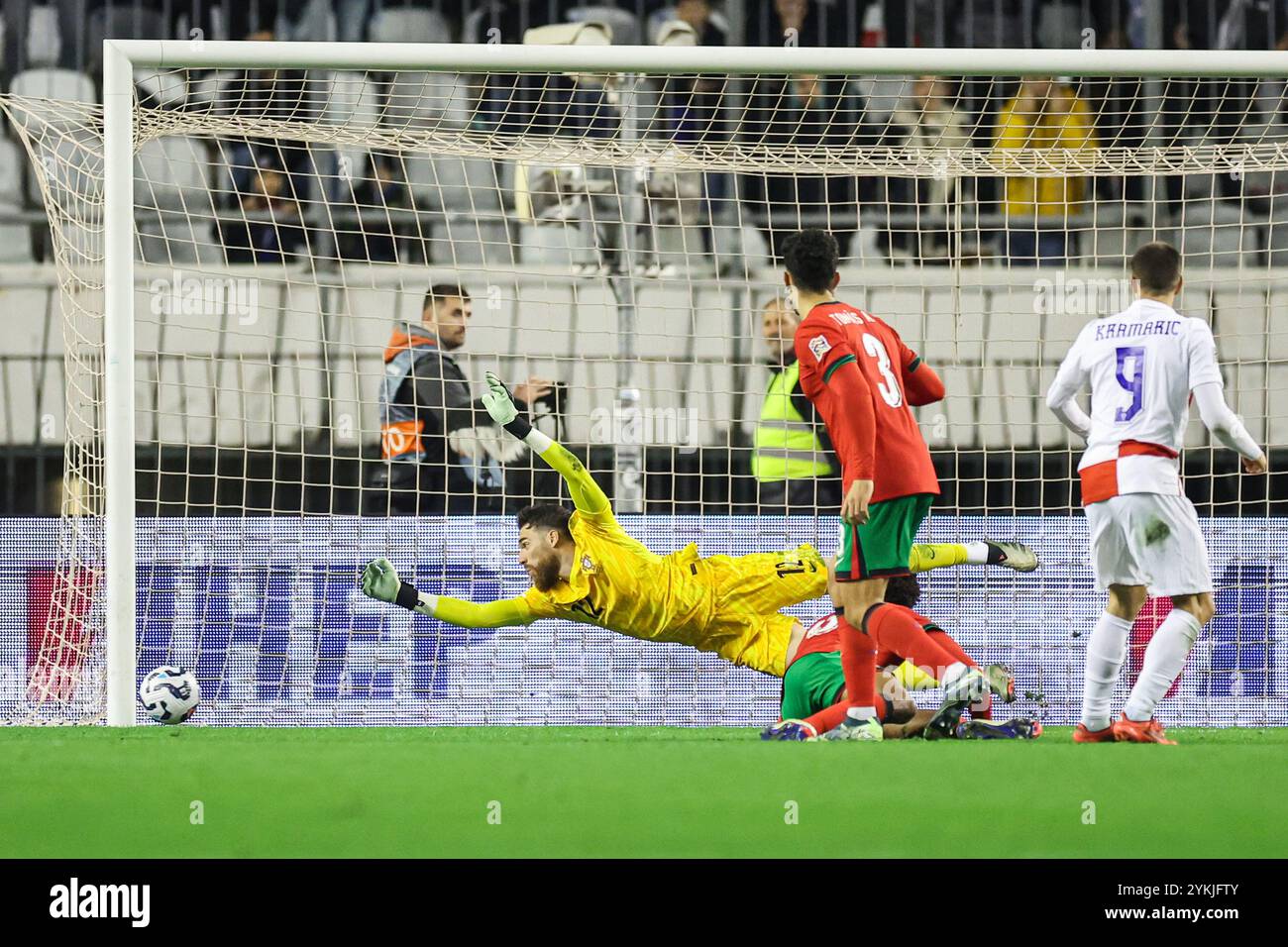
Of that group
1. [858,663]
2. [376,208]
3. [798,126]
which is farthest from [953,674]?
[376,208]

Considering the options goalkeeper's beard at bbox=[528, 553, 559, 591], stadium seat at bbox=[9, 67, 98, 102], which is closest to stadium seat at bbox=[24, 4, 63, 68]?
stadium seat at bbox=[9, 67, 98, 102]

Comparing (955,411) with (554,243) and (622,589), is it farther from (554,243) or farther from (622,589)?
(622,589)

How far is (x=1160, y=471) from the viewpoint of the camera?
4.98m

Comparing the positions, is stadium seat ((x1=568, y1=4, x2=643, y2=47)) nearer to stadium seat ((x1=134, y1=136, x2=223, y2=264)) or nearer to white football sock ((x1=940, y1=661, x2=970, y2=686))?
stadium seat ((x1=134, y1=136, x2=223, y2=264))

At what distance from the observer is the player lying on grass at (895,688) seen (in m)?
5.11

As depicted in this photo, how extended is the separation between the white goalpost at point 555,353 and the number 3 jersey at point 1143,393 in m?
1.29

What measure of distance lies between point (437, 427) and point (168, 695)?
69.3 inches

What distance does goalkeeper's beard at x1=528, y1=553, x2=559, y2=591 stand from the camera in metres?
6.23

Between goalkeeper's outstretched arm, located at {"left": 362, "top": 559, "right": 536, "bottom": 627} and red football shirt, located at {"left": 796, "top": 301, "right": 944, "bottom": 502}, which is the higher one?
red football shirt, located at {"left": 796, "top": 301, "right": 944, "bottom": 502}

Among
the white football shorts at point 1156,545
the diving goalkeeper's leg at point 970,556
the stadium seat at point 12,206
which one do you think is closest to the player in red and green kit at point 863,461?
the white football shorts at point 1156,545

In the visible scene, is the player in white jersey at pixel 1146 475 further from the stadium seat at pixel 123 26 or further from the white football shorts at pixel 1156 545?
the stadium seat at pixel 123 26

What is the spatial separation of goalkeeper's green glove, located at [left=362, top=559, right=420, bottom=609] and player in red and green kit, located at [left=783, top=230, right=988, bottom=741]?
6.04 feet

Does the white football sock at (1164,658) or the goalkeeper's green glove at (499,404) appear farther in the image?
the goalkeeper's green glove at (499,404)

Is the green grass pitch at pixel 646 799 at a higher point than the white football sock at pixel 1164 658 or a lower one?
lower
